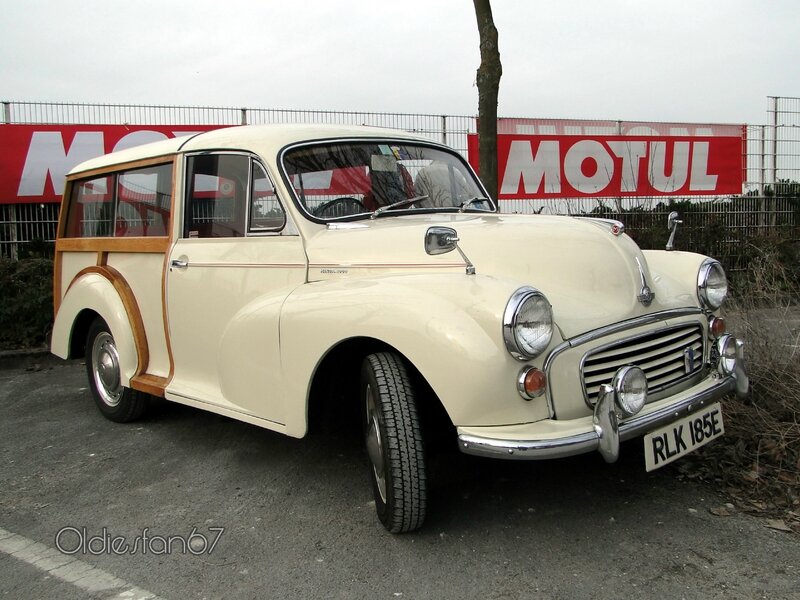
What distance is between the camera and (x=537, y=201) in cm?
991

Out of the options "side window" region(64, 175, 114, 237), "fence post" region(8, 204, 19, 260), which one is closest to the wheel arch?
"side window" region(64, 175, 114, 237)

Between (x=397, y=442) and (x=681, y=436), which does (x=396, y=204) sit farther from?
(x=681, y=436)

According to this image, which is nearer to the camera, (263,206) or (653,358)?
(653,358)

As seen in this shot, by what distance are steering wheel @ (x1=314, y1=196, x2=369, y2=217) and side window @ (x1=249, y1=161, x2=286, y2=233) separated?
0.65ft

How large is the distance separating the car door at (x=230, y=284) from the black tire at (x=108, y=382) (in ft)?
2.47

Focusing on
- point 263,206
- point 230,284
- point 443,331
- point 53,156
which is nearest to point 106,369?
point 230,284

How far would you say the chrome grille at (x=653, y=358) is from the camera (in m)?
2.71

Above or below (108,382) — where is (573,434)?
above

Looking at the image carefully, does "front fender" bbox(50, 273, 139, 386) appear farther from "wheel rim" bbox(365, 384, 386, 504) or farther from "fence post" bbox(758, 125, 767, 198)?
"fence post" bbox(758, 125, 767, 198)

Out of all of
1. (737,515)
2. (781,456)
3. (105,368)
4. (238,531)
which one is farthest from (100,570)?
(781,456)

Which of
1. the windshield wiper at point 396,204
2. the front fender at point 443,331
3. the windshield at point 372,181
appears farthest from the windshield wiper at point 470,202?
the front fender at point 443,331

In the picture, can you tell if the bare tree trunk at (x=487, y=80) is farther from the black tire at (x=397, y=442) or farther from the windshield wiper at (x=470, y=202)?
the black tire at (x=397, y=442)

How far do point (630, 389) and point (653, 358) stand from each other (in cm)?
35

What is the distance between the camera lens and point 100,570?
277cm
